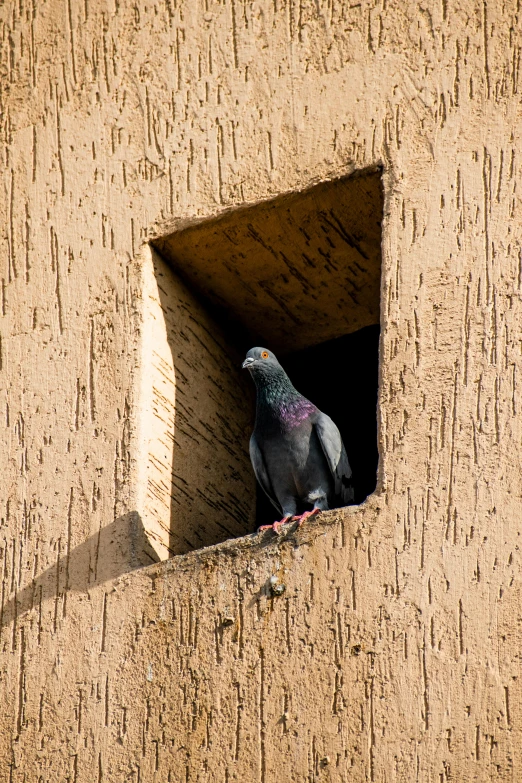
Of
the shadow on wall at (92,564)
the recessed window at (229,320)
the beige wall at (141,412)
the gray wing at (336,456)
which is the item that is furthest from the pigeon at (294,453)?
the shadow on wall at (92,564)

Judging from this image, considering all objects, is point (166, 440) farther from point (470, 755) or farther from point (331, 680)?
point (470, 755)

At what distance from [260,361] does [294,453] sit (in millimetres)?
492

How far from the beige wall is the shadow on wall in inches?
0.5

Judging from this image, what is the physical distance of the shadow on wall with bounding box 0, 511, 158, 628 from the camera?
5512 mm

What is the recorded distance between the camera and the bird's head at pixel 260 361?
647cm

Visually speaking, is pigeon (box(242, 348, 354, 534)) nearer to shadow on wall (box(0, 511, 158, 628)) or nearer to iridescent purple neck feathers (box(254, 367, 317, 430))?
iridescent purple neck feathers (box(254, 367, 317, 430))

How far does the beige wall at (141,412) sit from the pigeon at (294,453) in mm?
848

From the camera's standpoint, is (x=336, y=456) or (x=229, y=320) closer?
(x=336, y=456)

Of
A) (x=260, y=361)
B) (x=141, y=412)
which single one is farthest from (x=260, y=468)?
(x=141, y=412)

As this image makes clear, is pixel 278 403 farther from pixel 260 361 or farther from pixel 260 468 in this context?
pixel 260 468

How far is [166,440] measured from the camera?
598cm

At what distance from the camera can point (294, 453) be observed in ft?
20.9

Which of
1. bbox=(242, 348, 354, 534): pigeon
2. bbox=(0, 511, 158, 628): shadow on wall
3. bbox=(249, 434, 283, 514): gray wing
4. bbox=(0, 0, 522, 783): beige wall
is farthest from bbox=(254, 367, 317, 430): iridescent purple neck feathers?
bbox=(0, 511, 158, 628): shadow on wall

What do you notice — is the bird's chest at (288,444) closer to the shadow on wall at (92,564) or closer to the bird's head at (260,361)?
the bird's head at (260,361)
